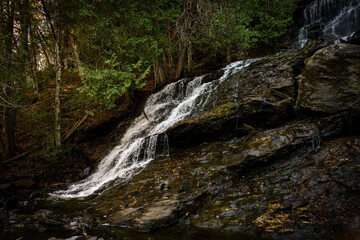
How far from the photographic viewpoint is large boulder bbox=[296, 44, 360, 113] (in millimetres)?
5402

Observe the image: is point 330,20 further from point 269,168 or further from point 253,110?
point 269,168

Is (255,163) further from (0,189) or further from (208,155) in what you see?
(0,189)

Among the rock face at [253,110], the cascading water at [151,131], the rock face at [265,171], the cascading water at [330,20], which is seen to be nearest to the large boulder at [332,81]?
the rock face at [265,171]

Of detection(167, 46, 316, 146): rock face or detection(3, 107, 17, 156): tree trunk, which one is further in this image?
detection(3, 107, 17, 156): tree trunk

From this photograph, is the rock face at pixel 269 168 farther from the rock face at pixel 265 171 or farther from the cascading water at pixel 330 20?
the cascading water at pixel 330 20

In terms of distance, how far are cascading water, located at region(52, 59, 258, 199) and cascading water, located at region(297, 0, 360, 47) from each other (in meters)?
8.34

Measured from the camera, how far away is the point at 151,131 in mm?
9695

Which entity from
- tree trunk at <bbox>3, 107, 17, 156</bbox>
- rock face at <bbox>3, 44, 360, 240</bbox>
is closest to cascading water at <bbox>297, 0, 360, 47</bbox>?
rock face at <bbox>3, 44, 360, 240</bbox>

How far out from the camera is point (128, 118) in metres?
12.1

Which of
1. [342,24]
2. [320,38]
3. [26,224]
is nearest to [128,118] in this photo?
[26,224]

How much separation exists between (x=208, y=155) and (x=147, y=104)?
7.20 metres

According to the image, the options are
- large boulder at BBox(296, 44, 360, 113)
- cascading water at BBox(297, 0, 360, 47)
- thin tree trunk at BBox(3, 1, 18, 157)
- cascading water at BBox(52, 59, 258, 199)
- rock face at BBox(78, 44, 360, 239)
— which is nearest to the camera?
rock face at BBox(78, 44, 360, 239)

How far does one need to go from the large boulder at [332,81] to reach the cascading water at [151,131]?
13.1 ft

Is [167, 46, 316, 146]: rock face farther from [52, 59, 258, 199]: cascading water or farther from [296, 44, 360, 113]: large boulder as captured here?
[52, 59, 258, 199]: cascading water
